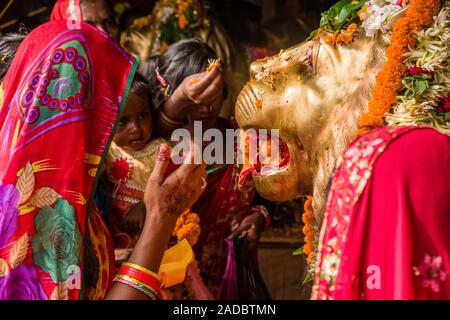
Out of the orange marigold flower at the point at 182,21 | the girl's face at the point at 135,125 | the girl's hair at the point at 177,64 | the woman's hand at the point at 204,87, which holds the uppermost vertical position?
the orange marigold flower at the point at 182,21

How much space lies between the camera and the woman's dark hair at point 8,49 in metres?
1.83

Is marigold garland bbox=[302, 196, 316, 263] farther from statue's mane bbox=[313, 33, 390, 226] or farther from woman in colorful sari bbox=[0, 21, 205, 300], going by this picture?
woman in colorful sari bbox=[0, 21, 205, 300]

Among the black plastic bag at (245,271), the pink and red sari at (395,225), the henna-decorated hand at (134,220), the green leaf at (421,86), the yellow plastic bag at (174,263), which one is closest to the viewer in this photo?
the pink and red sari at (395,225)

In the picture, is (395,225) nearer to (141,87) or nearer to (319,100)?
(319,100)

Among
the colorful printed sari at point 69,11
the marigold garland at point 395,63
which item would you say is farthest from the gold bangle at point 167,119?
the marigold garland at point 395,63

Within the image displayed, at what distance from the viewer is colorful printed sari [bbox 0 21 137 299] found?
1.47 meters

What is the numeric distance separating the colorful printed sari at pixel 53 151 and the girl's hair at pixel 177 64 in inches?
50.3

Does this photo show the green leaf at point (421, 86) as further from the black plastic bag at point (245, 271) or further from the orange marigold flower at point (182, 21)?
the orange marigold flower at point (182, 21)

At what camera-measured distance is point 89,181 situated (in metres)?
1.55

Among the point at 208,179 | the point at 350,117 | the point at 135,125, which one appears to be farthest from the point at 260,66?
the point at 208,179

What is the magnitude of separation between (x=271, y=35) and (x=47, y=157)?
9.27 ft

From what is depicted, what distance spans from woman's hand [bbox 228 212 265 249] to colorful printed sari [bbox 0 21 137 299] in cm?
146

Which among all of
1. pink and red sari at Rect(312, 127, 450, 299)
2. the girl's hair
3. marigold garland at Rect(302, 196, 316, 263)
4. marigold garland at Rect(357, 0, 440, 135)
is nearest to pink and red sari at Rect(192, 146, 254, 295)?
the girl's hair

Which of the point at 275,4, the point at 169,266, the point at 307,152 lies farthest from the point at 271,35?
the point at 307,152
